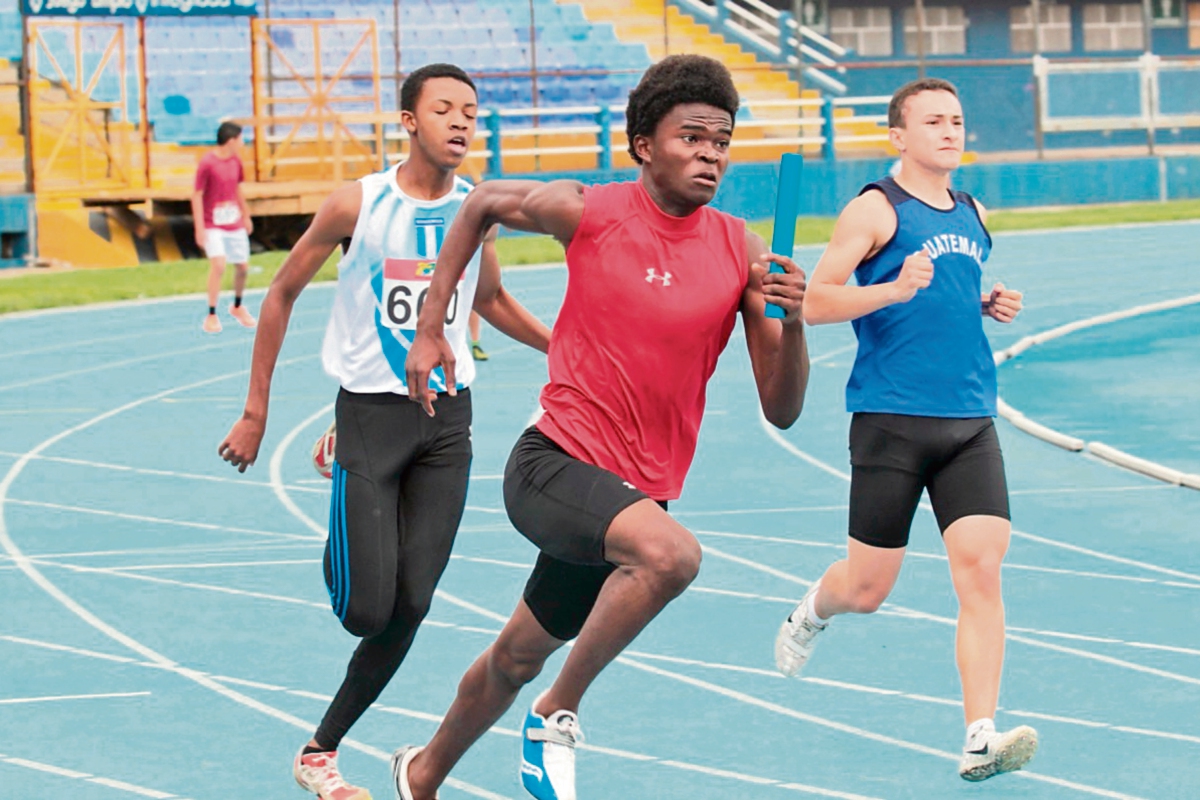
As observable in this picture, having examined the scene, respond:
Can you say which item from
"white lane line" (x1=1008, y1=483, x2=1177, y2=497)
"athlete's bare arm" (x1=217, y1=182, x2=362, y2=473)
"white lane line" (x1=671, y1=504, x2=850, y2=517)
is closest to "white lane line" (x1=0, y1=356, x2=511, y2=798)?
"athlete's bare arm" (x1=217, y1=182, x2=362, y2=473)

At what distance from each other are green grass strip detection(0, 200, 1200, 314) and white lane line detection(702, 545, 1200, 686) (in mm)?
13985

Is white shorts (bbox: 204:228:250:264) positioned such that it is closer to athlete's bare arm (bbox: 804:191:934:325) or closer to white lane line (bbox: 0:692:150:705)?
white lane line (bbox: 0:692:150:705)

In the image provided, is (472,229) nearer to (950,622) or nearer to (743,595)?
(950,622)

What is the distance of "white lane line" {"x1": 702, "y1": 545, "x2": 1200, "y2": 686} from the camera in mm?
7020

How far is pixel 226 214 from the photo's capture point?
2050 centimetres

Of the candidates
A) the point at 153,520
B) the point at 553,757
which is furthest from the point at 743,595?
the point at 153,520

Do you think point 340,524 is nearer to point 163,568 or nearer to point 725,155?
point 725,155

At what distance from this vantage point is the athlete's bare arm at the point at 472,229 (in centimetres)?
528

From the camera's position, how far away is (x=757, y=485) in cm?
1133

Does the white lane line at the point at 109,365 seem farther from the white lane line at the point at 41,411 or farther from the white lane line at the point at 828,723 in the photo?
the white lane line at the point at 828,723

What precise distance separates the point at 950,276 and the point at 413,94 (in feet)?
5.74

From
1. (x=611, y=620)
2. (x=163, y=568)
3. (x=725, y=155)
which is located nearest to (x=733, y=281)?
(x=725, y=155)

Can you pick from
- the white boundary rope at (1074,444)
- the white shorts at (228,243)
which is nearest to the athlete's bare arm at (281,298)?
the white boundary rope at (1074,444)

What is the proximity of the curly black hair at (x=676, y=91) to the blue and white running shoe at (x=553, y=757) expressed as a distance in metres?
1.45
